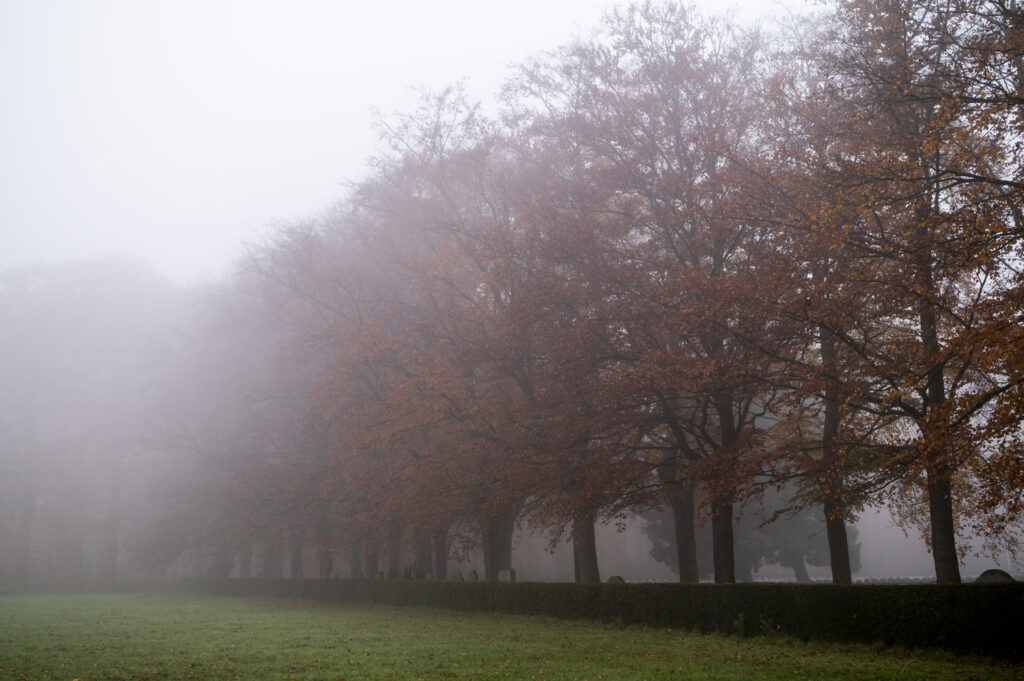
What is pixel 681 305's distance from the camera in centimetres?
1719

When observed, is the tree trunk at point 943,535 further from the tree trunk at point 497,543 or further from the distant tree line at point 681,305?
the tree trunk at point 497,543

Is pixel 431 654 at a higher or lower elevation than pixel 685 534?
lower

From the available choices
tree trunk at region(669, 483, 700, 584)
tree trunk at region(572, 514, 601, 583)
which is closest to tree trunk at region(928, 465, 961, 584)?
tree trunk at region(669, 483, 700, 584)

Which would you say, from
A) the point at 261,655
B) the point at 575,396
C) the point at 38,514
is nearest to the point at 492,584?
the point at 575,396

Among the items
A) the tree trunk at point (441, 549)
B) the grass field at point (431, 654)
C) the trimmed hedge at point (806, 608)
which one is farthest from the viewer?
the tree trunk at point (441, 549)

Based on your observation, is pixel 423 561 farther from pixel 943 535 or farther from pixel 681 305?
pixel 943 535

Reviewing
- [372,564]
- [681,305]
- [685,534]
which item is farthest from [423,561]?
[681,305]

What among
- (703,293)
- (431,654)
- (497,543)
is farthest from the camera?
(497,543)

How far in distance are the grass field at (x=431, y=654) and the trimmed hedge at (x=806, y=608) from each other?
1.35 ft

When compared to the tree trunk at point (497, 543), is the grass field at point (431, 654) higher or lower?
lower

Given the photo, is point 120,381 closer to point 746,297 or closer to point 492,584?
point 492,584

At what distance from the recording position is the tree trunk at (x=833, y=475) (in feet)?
49.9

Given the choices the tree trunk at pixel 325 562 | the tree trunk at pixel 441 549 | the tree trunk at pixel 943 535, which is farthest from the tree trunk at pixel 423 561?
the tree trunk at pixel 943 535

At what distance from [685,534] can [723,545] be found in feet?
11.8
